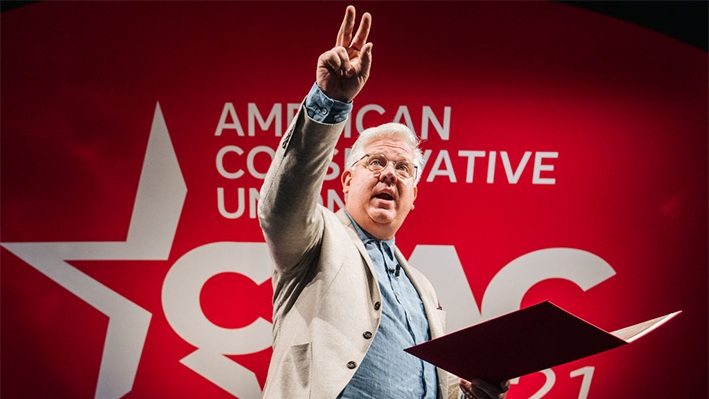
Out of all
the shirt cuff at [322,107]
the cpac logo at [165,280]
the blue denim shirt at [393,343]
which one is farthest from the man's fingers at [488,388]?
the cpac logo at [165,280]

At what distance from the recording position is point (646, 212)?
206 centimetres

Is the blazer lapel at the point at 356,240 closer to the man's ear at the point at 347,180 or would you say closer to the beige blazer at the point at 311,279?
the beige blazer at the point at 311,279

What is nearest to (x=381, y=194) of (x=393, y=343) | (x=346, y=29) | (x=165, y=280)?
(x=393, y=343)

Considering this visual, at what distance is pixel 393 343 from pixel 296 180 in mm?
544

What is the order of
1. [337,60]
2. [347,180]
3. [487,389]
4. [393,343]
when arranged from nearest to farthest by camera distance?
1. [337,60]
2. [487,389]
3. [393,343]
4. [347,180]

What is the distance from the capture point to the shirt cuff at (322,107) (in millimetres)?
963

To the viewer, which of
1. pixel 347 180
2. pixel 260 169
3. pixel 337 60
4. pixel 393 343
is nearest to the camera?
pixel 337 60

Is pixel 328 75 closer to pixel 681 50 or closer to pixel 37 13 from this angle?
pixel 37 13

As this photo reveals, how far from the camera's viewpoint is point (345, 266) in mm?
1207

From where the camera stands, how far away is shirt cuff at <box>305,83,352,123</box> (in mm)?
963

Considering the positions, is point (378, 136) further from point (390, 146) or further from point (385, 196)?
point (385, 196)

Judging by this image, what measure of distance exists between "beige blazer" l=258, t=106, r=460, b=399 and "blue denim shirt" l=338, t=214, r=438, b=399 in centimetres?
7

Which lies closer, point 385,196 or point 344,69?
point 344,69

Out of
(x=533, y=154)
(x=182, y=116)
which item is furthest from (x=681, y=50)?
(x=182, y=116)
